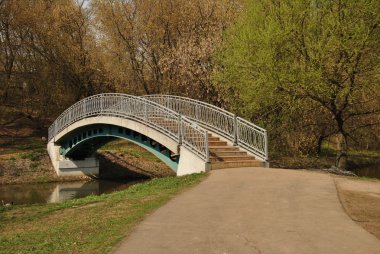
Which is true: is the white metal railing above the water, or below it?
above

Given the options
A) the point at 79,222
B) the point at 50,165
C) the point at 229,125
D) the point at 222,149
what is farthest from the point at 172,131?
the point at 50,165

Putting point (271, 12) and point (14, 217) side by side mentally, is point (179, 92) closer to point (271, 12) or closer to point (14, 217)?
point (271, 12)

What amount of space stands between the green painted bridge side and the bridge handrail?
858 mm

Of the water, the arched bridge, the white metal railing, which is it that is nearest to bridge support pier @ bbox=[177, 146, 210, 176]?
the arched bridge

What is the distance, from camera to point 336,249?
6062mm

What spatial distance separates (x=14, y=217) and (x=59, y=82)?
2808 cm

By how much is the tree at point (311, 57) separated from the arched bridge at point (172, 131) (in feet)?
5.84

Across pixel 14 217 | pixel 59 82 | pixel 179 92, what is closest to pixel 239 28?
pixel 179 92

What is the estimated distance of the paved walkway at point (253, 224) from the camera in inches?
244

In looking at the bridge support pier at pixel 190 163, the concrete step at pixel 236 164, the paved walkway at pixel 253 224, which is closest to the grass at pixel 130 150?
the bridge support pier at pixel 190 163

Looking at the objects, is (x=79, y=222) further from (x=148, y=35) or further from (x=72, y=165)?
(x=148, y=35)

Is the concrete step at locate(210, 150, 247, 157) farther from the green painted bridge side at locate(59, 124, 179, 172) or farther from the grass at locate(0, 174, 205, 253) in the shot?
the grass at locate(0, 174, 205, 253)

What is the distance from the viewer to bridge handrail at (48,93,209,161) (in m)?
16.1

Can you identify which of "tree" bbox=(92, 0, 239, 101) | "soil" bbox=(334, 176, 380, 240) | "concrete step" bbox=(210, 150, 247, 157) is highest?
"tree" bbox=(92, 0, 239, 101)
